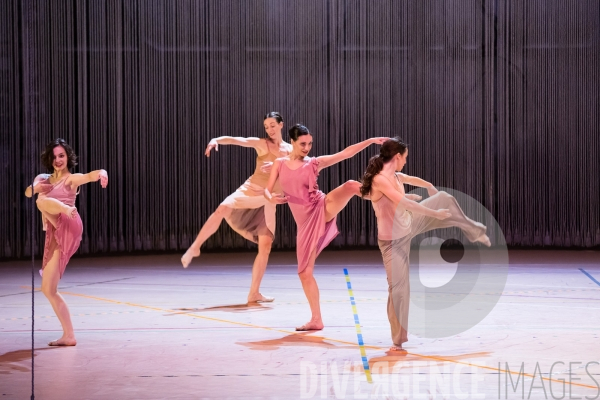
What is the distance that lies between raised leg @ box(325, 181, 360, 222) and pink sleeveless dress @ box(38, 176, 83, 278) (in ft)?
5.52

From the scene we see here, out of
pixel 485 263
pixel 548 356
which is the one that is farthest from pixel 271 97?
pixel 548 356

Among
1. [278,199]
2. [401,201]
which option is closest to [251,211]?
[278,199]

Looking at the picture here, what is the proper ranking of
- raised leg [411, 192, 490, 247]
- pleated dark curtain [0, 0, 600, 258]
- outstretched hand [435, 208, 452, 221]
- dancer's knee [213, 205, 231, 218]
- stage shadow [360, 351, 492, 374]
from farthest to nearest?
pleated dark curtain [0, 0, 600, 258] < dancer's knee [213, 205, 231, 218] < raised leg [411, 192, 490, 247] < outstretched hand [435, 208, 452, 221] < stage shadow [360, 351, 492, 374]

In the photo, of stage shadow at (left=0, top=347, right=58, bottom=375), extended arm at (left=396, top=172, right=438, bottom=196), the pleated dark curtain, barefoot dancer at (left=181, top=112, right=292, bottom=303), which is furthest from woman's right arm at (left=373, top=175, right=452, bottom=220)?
the pleated dark curtain

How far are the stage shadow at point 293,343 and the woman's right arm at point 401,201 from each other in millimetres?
967

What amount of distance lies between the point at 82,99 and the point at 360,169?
3927mm

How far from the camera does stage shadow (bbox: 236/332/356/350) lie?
532cm

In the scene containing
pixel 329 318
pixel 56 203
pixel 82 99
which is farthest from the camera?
pixel 82 99

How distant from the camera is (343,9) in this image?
11984 millimetres

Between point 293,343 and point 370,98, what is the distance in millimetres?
7086

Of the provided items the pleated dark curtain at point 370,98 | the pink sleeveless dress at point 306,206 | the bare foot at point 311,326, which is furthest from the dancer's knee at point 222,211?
the pleated dark curtain at point 370,98

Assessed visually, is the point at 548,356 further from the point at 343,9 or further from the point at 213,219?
the point at 343,9

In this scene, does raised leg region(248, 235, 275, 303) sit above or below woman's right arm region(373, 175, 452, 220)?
below

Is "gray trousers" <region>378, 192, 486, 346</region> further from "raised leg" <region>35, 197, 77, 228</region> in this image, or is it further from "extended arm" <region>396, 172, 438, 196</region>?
"raised leg" <region>35, 197, 77, 228</region>
